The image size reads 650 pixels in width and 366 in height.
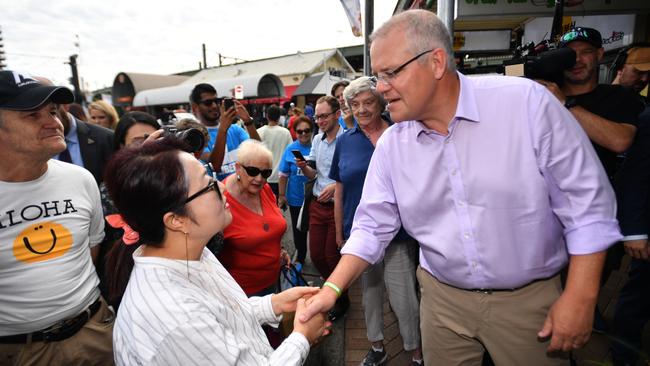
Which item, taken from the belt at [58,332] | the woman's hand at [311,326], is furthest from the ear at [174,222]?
the belt at [58,332]

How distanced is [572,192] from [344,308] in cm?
274

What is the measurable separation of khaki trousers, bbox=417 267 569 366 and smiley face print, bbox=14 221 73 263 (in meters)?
1.97

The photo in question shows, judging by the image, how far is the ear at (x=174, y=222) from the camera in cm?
136

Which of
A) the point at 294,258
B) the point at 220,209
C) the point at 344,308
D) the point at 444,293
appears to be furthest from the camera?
the point at 294,258

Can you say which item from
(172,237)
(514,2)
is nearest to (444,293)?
(172,237)

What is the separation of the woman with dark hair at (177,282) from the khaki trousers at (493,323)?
0.64 meters

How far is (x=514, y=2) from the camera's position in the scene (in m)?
4.38

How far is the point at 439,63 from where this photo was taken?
1.52 metres

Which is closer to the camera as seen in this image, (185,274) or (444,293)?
(185,274)

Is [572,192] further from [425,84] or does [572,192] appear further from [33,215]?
[33,215]

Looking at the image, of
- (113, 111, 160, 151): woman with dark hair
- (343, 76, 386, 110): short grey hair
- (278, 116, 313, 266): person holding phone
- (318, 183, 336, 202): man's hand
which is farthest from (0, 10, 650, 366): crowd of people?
(278, 116, 313, 266): person holding phone

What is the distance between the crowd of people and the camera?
1.33m

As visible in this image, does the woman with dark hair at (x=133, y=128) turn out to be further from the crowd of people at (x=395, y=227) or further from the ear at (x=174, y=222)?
the ear at (x=174, y=222)

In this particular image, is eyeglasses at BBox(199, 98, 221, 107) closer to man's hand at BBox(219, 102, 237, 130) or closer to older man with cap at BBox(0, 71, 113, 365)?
man's hand at BBox(219, 102, 237, 130)
